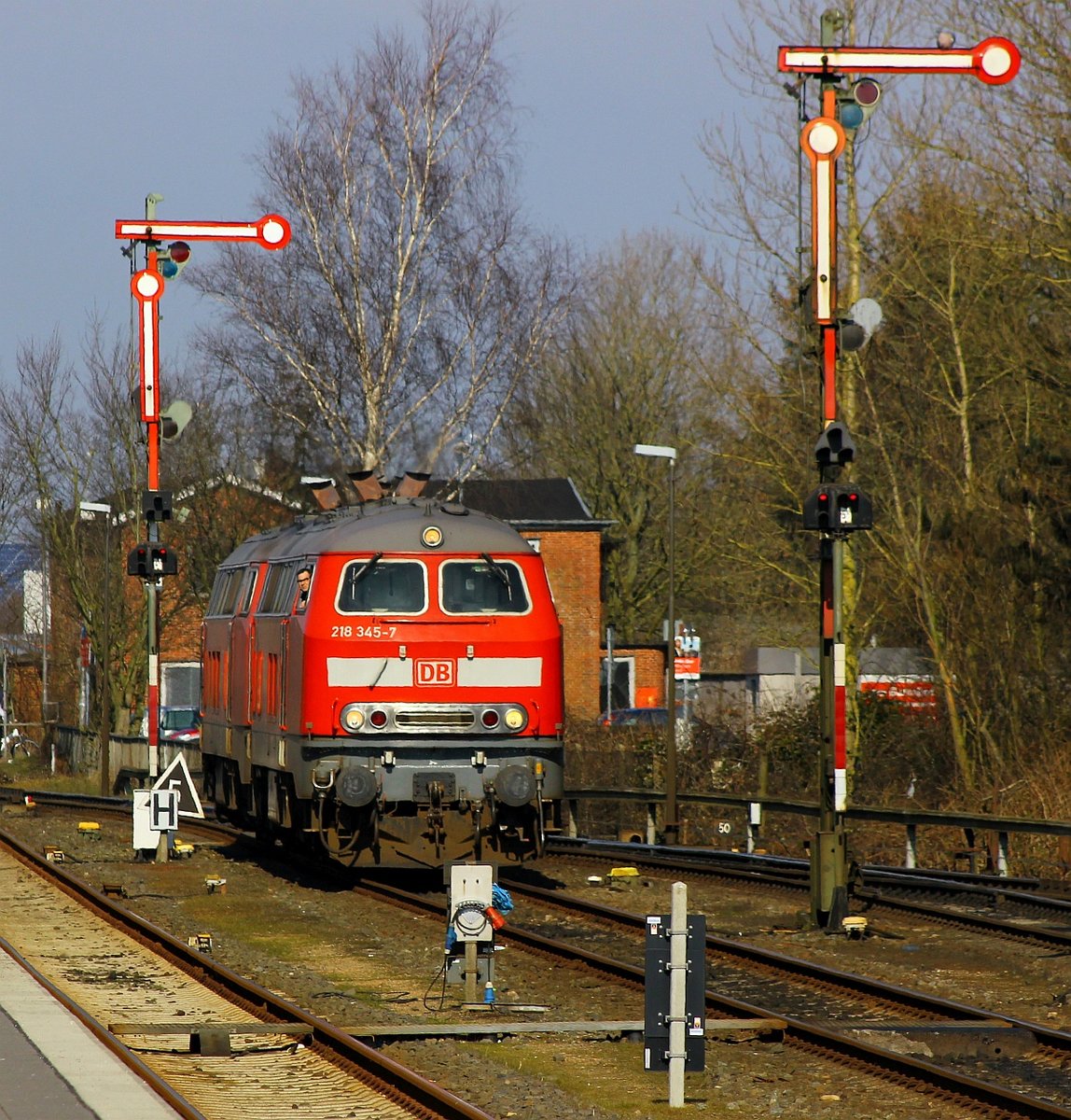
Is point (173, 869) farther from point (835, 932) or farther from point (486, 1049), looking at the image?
point (486, 1049)

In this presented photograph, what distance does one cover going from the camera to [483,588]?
17844 millimetres

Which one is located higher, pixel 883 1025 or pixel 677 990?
pixel 677 990

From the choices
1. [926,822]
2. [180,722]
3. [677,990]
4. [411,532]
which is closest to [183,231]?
[411,532]

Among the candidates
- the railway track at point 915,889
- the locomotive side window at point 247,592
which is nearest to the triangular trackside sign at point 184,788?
the locomotive side window at point 247,592

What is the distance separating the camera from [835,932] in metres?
15.6

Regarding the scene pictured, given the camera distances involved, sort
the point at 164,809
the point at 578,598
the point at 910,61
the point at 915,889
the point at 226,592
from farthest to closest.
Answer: the point at 578,598, the point at 226,592, the point at 164,809, the point at 915,889, the point at 910,61


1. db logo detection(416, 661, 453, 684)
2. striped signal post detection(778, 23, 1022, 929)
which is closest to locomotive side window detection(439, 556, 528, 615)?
db logo detection(416, 661, 453, 684)

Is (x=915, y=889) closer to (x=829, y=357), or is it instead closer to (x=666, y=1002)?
(x=829, y=357)

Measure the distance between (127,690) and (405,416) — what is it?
62.2 ft

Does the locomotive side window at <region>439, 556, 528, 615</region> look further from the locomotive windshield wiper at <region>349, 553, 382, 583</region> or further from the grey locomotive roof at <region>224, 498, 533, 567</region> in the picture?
the locomotive windshield wiper at <region>349, 553, 382, 583</region>

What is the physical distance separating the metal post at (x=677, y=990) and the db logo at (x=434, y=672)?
833 centimetres

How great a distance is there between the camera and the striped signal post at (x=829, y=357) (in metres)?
15.4

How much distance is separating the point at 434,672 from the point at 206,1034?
24.6ft

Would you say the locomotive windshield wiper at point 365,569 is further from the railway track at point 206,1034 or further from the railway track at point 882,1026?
the railway track at point 882,1026
